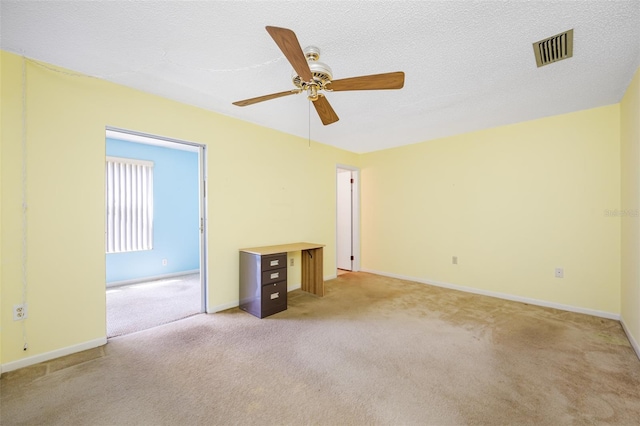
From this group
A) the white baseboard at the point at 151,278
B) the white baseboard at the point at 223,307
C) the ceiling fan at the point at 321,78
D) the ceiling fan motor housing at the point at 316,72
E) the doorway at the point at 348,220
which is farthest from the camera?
the doorway at the point at 348,220

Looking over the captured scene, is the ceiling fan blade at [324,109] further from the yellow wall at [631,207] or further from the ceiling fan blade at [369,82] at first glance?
the yellow wall at [631,207]

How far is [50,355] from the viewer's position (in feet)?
7.00

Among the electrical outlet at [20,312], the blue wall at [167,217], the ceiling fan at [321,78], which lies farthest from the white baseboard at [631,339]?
the blue wall at [167,217]

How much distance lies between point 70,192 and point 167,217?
2754mm

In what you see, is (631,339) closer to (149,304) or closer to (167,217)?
(149,304)

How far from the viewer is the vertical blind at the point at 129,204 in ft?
14.1

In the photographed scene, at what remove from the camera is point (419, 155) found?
452cm

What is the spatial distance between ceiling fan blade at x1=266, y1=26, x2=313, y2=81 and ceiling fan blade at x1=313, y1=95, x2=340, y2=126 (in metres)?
0.38

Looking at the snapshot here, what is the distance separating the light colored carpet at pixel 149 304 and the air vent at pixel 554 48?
4.16 metres

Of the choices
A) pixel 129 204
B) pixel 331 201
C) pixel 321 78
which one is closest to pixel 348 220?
pixel 331 201

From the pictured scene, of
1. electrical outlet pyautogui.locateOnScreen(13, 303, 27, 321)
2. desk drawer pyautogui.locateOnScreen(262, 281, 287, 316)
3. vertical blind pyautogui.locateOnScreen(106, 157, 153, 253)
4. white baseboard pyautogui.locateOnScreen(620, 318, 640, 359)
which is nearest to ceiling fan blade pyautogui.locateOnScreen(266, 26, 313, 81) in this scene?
desk drawer pyautogui.locateOnScreen(262, 281, 287, 316)

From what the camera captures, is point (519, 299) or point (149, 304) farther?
A: point (519, 299)

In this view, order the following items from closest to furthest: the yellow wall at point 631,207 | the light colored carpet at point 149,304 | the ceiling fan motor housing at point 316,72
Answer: the ceiling fan motor housing at point 316,72 < the yellow wall at point 631,207 < the light colored carpet at point 149,304

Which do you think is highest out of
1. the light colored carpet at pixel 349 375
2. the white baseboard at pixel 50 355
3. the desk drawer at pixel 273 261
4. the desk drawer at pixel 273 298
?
the desk drawer at pixel 273 261
